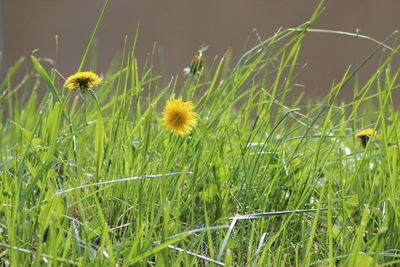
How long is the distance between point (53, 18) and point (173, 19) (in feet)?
3.02

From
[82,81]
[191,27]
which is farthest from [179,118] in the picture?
[191,27]

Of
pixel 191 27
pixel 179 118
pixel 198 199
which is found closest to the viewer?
pixel 179 118

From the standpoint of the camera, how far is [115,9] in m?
4.65

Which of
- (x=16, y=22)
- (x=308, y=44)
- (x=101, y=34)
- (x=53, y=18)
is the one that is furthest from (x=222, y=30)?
(x=16, y=22)

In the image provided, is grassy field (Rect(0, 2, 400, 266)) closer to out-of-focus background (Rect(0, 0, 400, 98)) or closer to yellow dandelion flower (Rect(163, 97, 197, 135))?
yellow dandelion flower (Rect(163, 97, 197, 135))

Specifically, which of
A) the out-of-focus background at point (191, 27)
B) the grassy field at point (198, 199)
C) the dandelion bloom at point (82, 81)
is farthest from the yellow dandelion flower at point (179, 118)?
the out-of-focus background at point (191, 27)

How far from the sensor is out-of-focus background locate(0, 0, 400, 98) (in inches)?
172

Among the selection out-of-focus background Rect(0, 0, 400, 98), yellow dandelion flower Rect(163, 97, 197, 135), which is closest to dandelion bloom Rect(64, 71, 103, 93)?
yellow dandelion flower Rect(163, 97, 197, 135)

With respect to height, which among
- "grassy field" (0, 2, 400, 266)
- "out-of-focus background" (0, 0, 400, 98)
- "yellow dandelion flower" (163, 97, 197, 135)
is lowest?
"grassy field" (0, 2, 400, 266)

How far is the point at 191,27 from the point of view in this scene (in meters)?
4.53

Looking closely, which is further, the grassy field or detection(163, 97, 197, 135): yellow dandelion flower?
detection(163, 97, 197, 135): yellow dandelion flower

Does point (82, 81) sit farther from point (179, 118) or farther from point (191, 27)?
point (191, 27)

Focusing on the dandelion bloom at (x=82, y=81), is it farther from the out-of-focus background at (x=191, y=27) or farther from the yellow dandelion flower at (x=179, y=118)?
the out-of-focus background at (x=191, y=27)

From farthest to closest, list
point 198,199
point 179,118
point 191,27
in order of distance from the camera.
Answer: point 191,27 < point 198,199 < point 179,118
